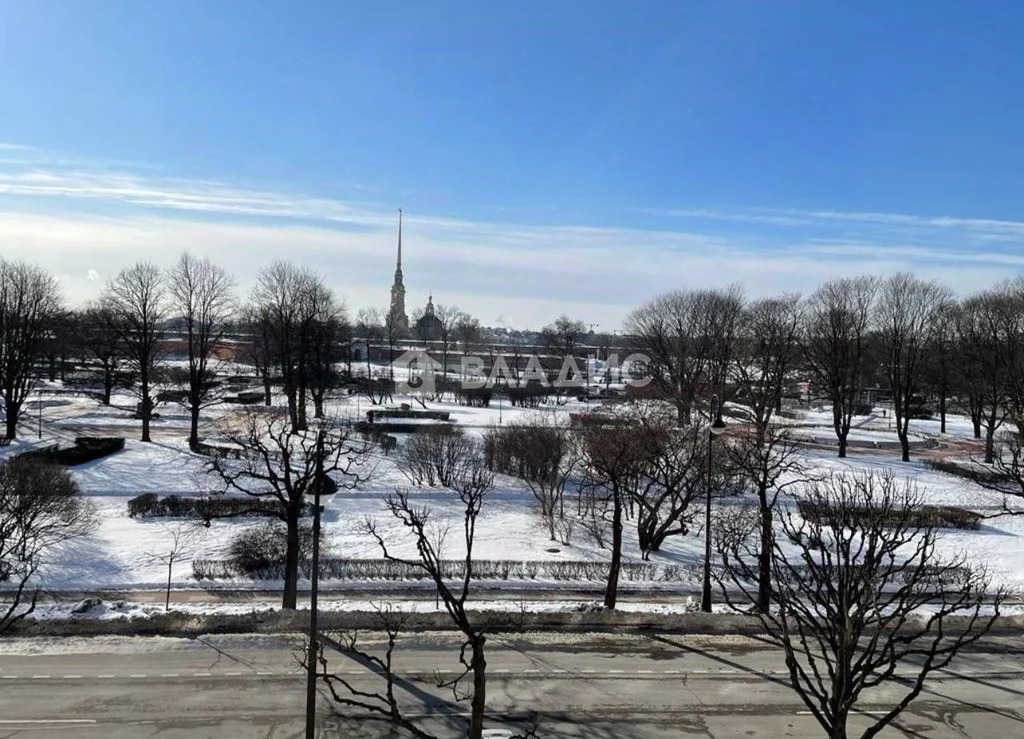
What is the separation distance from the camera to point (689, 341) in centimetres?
5656

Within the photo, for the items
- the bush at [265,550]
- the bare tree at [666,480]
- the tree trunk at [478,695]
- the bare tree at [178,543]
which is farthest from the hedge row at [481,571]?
the tree trunk at [478,695]

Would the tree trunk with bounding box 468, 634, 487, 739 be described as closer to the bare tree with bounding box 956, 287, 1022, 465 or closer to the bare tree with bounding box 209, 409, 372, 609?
the bare tree with bounding box 209, 409, 372, 609

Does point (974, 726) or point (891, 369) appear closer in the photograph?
point (974, 726)

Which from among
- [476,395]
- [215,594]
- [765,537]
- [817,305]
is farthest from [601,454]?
[476,395]

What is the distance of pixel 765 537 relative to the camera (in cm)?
1529

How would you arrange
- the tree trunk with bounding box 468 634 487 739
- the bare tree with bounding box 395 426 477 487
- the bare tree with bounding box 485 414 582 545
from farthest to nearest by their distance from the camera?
the bare tree with bounding box 395 426 477 487 < the bare tree with bounding box 485 414 582 545 < the tree trunk with bounding box 468 634 487 739

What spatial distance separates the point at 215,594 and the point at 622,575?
457 inches

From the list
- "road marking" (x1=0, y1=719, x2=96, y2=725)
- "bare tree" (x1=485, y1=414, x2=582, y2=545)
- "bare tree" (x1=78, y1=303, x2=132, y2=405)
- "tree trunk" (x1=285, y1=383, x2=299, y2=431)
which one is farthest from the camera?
"bare tree" (x1=78, y1=303, x2=132, y2=405)

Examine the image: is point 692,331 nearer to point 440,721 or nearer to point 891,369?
point 891,369

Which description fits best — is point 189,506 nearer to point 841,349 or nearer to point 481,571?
point 481,571

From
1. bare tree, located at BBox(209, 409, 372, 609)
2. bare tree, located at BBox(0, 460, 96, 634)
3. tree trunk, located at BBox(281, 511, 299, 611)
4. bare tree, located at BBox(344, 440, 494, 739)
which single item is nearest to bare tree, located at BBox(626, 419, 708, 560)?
bare tree, located at BBox(344, 440, 494, 739)

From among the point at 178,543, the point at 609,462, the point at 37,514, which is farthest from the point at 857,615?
the point at 178,543

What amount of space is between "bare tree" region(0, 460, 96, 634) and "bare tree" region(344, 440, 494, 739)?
923cm

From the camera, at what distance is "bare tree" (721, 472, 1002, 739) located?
7.14m
